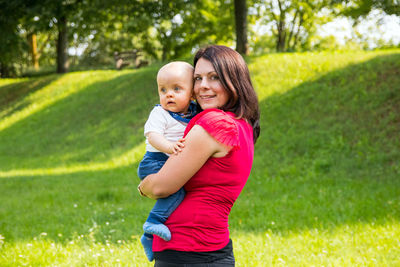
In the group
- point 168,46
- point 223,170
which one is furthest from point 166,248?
point 168,46

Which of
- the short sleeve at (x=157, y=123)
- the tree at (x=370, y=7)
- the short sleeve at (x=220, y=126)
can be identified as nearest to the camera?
the short sleeve at (x=220, y=126)

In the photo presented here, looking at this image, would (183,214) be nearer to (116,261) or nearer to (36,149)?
(116,261)

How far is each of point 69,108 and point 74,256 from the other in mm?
15469

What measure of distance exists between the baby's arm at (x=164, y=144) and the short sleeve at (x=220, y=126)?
155 millimetres

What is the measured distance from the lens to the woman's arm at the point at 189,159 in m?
2.06

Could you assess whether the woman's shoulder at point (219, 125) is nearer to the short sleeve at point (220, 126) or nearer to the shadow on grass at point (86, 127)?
the short sleeve at point (220, 126)

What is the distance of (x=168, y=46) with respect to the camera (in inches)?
1374

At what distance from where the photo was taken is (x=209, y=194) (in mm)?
2158

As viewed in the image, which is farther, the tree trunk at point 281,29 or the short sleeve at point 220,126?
the tree trunk at point 281,29

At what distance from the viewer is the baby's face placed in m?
2.44

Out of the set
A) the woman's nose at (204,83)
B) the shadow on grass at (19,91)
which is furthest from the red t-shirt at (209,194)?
the shadow on grass at (19,91)

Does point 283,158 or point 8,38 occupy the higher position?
point 8,38

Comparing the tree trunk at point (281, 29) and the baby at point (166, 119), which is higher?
the baby at point (166, 119)

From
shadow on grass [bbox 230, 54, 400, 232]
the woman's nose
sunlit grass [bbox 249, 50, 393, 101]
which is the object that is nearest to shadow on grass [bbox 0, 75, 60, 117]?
sunlit grass [bbox 249, 50, 393, 101]
